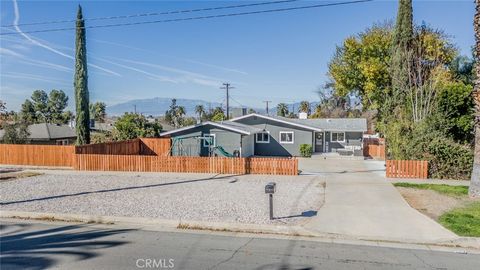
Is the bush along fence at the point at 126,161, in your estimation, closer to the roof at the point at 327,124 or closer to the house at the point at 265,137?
the house at the point at 265,137

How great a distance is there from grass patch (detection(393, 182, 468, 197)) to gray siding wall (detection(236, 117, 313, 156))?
48.0 ft

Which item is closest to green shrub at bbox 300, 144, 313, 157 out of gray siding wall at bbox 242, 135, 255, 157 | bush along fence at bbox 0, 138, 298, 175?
gray siding wall at bbox 242, 135, 255, 157

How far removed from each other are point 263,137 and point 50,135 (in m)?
21.5

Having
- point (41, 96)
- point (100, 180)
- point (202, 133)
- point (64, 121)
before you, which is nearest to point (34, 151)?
point (100, 180)

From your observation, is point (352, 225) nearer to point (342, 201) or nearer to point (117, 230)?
point (342, 201)

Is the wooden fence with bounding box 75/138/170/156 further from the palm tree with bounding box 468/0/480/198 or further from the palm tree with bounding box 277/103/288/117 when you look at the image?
the palm tree with bounding box 277/103/288/117

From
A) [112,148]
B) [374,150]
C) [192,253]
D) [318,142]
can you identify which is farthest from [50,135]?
[192,253]

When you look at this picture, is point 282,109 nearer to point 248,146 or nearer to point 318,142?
point 318,142

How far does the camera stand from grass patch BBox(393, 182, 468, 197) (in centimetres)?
1403

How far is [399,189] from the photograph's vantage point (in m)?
15.0

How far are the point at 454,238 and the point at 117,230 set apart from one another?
8.60 m

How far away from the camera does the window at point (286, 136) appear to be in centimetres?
3100

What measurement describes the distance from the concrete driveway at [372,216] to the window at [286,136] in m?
14.2

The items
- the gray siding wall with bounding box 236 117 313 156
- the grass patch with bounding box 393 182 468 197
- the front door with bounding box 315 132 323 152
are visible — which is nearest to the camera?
the grass patch with bounding box 393 182 468 197
